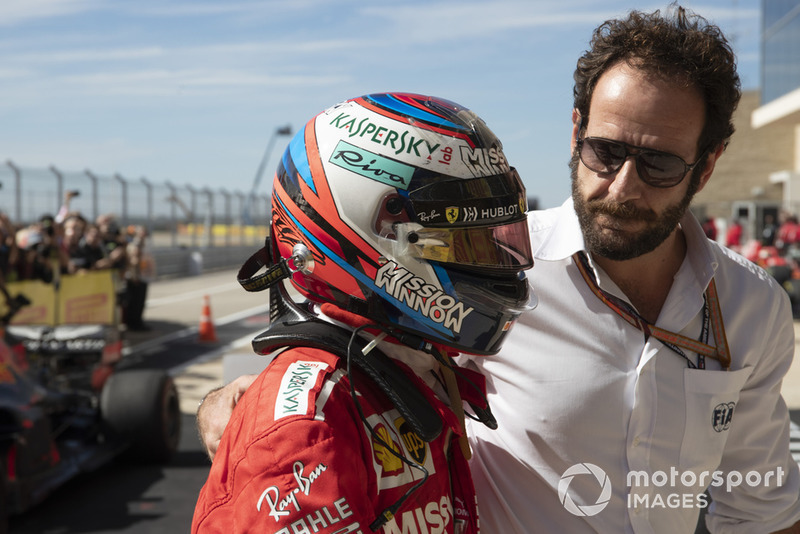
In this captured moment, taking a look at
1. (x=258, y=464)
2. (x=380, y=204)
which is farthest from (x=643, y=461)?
(x=258, y=464)

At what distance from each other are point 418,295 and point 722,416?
97 centimetres

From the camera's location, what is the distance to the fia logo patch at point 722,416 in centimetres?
204

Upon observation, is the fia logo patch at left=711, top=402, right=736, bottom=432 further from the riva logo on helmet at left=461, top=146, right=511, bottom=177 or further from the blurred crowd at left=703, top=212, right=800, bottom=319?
the blurred crowd at left=703, top=212, right=800, bottom=319

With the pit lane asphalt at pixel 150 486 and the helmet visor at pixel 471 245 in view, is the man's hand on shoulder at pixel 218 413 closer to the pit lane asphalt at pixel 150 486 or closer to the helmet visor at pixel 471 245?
the helmet visor at pixel 471 245

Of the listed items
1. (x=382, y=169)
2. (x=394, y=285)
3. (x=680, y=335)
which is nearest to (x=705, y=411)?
(x=680, y=335)

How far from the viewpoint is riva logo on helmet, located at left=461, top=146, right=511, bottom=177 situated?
1609 mm

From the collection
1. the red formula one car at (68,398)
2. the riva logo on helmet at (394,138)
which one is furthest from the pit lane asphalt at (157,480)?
the riva logo on helmet at (394,138)

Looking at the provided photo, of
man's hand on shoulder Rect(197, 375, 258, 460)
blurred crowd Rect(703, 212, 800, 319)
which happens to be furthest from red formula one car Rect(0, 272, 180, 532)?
blurred crowd Rect(703, 212, 800, 319)

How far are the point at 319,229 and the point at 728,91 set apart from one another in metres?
1.30

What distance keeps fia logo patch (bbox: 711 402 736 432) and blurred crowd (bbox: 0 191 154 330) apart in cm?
604

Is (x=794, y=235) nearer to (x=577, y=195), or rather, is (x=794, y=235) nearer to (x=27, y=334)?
(x=27, y=334)

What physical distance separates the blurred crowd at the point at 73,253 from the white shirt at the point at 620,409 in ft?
18.8

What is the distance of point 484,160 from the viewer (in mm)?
1640

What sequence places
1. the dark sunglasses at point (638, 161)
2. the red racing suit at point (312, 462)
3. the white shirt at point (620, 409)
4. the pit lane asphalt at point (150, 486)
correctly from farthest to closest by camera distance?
the pit lane asphalt at point (150, 486) < the dark sunglasses at point (638, 161) < the white shirt at point (620, 409) < the red racing suit at point (312, 462)
